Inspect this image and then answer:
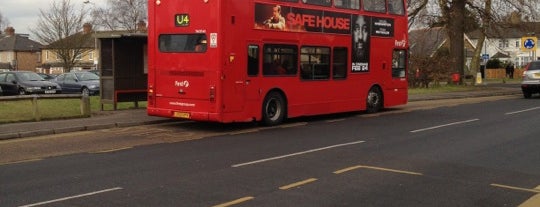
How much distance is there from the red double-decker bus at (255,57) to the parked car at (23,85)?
1544cm

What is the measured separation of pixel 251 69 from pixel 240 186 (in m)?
7.03

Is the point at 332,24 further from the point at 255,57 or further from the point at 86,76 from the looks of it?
the point at 86,76

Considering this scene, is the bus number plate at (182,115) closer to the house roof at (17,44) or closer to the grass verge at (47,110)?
the grass verge at (47,110)

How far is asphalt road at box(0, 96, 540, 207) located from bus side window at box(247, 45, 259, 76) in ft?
4.68

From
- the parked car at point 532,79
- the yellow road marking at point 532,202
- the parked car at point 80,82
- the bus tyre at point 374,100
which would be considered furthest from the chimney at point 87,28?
the yellow road marking at point 532,202

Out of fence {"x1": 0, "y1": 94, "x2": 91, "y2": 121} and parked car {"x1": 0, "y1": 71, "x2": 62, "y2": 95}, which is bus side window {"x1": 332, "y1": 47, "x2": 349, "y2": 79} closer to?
fence {"x1": 0, "y1": 94, "x2": 91, "y2": 121}

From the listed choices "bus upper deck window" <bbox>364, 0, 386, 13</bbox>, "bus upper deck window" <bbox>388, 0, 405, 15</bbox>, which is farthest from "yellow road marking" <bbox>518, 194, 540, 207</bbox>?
"bus upper deck window" <bbox>388, 0, 405, 15</bbox>

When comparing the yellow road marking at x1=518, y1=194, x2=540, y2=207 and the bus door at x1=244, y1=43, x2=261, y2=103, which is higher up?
the bus door at x1=244, y1=43, x2=261, y2=103

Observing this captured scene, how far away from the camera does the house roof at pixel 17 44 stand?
94562mm

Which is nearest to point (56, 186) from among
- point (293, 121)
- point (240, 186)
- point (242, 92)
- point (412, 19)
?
point (240, 186)

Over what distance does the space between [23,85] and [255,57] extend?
18.3 meters

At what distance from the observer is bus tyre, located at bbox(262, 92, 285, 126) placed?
48.5ft

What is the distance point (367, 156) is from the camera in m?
9.97

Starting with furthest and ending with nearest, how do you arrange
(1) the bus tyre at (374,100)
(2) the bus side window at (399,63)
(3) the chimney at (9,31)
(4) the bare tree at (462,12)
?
(3) the chimney at (9,31) < (4) the bare tree at (462,12) < (2) the bus side window at (399,63) < (1) the bus tyre at (374,100)
